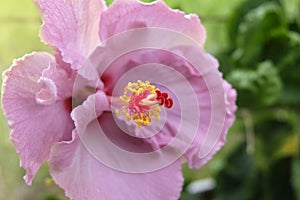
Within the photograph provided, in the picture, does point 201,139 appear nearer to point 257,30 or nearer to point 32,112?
point 32,112

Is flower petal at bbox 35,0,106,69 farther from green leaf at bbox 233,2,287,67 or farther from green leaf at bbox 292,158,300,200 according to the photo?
green leaf at bbox 292,158,300,200

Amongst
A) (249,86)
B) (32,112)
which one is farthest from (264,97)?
(32,112)

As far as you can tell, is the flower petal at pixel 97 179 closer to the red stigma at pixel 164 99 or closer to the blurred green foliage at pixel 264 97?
the red stigma at pixel 164 99

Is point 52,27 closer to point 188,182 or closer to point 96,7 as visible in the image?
point 96,7

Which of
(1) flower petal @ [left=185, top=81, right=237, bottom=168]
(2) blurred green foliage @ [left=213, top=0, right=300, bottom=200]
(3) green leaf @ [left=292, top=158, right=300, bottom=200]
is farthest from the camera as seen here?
(3) green leaf @ [left=292, top=158, right=300, bottom=200]

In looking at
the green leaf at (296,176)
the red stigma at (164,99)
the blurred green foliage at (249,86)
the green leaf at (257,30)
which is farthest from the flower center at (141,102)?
the green leaf at (296,176)

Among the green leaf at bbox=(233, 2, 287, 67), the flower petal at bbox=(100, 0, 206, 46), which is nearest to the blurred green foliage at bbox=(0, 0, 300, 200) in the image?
the green leaf at bbox=(233, 2, 287, 67)
